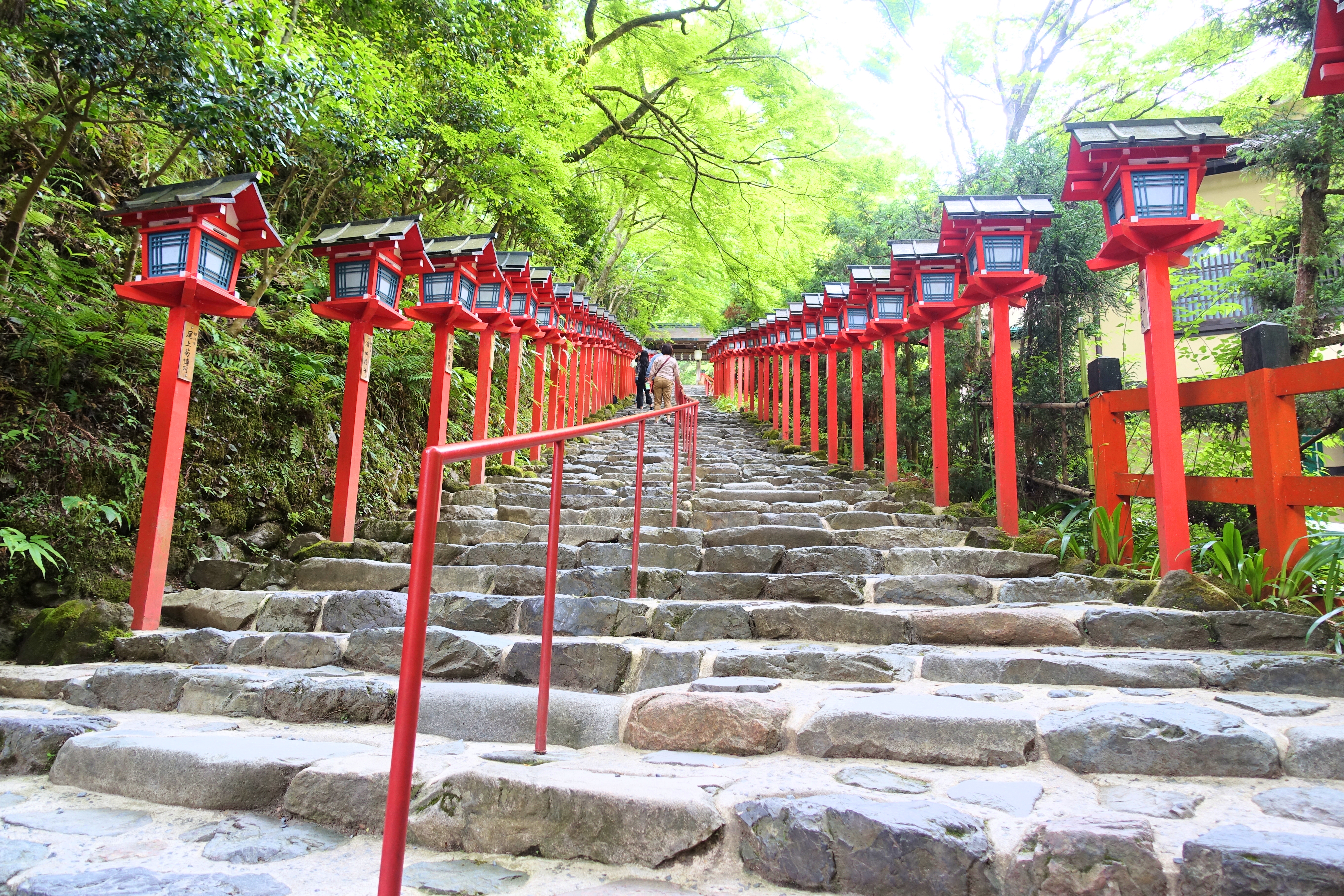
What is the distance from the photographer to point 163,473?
143 inches

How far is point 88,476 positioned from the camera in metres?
3.90

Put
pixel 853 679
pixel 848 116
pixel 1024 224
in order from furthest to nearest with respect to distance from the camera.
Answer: pixel 848 116
pixel 1024 224
pixel 853 679

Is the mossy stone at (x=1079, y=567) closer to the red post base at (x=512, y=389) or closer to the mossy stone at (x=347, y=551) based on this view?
the mossy stone at (x=347, y=551)

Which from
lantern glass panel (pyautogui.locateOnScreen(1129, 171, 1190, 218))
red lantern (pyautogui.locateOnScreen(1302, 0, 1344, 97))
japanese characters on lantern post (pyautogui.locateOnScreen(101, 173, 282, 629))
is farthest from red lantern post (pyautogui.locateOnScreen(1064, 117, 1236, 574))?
japanese characters on lantern post (pyautogui.locateOnScreen(101, 173, 282, 629))

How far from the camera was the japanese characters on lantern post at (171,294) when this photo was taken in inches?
142

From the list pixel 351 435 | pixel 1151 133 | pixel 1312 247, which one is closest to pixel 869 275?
pixel 1312 247

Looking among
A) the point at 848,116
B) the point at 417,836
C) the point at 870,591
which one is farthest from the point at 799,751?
the point at 848,116

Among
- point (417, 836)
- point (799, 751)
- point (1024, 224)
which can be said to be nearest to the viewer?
point (417, 836)

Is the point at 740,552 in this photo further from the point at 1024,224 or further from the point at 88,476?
the point at 88,476

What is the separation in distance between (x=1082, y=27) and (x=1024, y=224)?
11561 mm

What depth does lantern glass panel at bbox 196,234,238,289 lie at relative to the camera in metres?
3.70

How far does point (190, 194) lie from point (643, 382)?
48.3 feet

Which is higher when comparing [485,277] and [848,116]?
[848,116]

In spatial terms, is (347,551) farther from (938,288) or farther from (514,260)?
(938,288)
